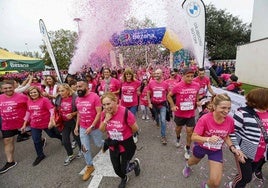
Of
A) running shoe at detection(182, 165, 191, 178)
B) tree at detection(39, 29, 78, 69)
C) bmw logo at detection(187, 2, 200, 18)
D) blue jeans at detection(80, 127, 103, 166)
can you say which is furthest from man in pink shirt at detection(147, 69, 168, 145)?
tree at detection(39, 29, 78, 69)

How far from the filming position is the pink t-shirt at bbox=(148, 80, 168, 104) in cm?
507

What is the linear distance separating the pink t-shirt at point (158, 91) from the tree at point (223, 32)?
113ft

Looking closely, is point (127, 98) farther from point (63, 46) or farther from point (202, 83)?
point (63, 46)

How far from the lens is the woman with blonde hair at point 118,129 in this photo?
2.98m

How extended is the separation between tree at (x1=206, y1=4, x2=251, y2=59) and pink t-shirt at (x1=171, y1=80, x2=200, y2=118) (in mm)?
34972

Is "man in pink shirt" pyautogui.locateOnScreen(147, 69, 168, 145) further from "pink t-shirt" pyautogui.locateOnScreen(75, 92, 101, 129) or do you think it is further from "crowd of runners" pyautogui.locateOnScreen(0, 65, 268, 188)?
"pink t-shirt" pyautogui.locateOnScreen(75, 92, 101, 129)

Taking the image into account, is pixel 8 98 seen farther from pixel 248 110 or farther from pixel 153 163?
pixel 248 110

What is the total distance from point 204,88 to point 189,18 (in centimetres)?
238

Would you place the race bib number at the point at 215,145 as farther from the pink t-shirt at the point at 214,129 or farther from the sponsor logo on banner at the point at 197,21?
the sponsor logo on banner at the point at 197,21

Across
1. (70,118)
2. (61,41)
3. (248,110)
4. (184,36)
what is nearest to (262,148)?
(248,110)

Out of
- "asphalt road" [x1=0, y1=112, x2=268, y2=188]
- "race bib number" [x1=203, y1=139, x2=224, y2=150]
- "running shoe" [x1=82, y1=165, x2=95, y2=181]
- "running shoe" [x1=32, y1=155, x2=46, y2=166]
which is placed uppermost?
"race bib number" [x1=203, y1=139, x2=224, y2=150]

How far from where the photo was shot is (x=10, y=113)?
4.34 metres

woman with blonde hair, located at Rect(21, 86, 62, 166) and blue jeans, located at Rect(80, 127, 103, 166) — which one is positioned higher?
woman with blonde hair, located at Rect(21, 86, 62, 166)

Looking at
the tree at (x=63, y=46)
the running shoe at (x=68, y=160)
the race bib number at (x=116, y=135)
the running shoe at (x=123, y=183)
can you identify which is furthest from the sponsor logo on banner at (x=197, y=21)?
the tree at (x=63, y=46)
